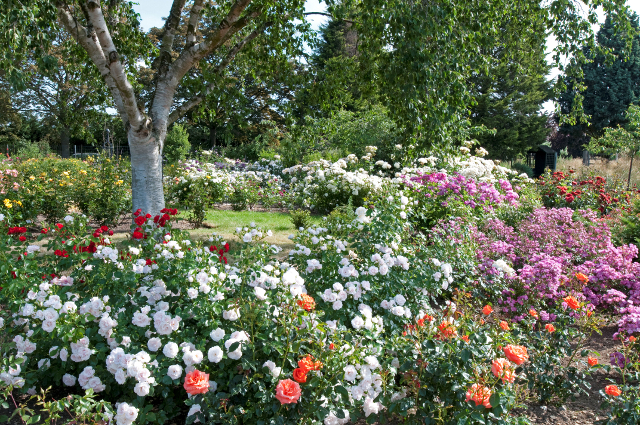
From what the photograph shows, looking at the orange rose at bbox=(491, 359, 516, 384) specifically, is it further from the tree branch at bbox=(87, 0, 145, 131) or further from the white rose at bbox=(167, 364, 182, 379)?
the tree branch at bbox=(87, 0, 145, 131)

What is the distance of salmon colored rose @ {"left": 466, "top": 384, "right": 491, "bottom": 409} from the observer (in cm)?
172

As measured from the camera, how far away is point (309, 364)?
168 cm

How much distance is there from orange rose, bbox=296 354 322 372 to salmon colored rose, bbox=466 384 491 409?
2.11 feet

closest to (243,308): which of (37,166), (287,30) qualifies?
(287,30)

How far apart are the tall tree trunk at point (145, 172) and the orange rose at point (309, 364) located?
3711 millimetres

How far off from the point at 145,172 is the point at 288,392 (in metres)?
3.95

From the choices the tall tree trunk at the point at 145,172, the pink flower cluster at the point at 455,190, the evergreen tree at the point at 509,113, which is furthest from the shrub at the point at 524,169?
the tall tree trunk at the point at 145,172

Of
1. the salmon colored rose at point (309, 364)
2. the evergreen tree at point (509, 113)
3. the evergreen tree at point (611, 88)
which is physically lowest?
the salmon colored rose at point (309, 364)

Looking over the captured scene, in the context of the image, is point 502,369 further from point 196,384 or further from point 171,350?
point 171,350

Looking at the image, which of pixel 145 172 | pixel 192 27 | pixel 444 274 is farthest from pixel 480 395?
pixel 192 27

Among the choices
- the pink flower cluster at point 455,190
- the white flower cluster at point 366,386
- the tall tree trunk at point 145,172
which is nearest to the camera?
the white flower cluster at point 366,386

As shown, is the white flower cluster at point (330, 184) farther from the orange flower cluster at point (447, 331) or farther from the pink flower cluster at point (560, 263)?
the orange flower cluster at point (447, 331)

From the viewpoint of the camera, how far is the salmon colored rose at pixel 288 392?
160 cm

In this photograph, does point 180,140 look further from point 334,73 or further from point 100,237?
point 100,237
